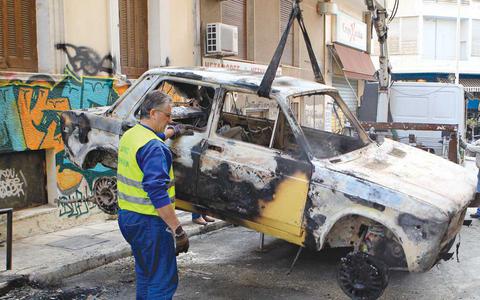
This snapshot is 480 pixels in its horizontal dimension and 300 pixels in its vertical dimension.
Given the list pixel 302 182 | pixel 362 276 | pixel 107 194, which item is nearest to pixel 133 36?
pixel 107 194

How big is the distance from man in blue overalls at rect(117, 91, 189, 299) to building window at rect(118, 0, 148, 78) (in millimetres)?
5521

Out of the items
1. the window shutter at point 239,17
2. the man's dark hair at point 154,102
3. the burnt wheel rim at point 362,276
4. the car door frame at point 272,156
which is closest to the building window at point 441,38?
the window shutter at point 239,17

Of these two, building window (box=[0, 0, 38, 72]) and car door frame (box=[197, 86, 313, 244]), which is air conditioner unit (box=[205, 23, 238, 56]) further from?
car door frame (box=[197, 86, 313, 244])

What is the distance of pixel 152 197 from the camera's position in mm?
3820

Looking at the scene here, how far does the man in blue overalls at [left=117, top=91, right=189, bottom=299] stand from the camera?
393 cm

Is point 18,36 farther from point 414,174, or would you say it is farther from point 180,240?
point 414,174

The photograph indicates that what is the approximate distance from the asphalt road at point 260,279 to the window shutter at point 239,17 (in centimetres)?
636

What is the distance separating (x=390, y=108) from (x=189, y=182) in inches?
326

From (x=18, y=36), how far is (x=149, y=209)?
4.57 m

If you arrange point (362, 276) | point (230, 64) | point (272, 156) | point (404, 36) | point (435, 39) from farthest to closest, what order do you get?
point (435, 39), point (404, 36), point (230, 64), point (272, 156), point (362, 276)

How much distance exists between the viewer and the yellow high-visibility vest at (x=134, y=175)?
3977 mm

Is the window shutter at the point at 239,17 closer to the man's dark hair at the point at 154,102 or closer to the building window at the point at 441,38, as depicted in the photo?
the man's dark hair at the point at 154,102

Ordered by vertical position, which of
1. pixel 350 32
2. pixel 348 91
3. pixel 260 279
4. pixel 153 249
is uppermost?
pixel 350 32

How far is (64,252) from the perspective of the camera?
653cm
